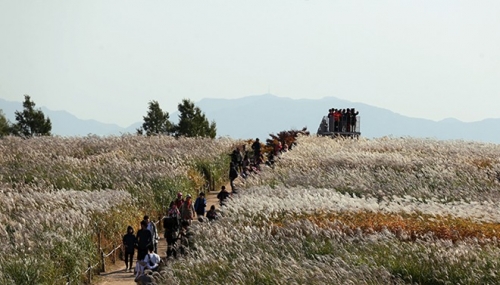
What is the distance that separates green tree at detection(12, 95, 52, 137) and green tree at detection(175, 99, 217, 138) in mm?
11814

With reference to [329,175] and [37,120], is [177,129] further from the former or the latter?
[329,175]

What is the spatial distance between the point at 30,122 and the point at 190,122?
1414 centimetres

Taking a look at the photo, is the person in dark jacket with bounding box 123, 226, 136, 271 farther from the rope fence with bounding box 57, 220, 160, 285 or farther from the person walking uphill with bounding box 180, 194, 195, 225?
the person walking uphill with bounding box 180, 194, 195, 225

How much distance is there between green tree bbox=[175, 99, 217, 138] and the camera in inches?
2717

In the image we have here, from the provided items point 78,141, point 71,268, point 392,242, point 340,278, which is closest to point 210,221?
point 71,268

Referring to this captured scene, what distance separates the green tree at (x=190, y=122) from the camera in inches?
2717

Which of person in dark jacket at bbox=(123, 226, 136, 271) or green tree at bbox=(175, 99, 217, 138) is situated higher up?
green tree at bbox=(175, 99, 217, 138)

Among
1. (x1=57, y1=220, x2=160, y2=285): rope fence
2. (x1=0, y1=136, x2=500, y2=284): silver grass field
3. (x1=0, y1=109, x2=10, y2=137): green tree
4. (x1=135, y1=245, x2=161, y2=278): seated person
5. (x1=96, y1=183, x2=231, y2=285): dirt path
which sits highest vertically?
(x1=0, y1=109, x2=10, y2=137): green tree

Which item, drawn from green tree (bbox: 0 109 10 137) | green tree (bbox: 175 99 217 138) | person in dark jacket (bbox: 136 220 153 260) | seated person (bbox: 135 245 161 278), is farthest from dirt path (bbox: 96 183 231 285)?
green tree (bbox: 0 109 10 137)

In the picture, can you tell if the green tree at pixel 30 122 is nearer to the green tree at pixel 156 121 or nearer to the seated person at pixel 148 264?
the green tree at pixel 156 121

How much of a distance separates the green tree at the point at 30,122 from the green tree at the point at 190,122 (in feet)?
38.8

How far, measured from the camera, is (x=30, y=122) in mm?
67375

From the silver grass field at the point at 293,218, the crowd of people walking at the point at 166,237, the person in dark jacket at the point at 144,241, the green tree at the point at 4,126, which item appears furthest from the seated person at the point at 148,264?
the green tree at the point at 4,126

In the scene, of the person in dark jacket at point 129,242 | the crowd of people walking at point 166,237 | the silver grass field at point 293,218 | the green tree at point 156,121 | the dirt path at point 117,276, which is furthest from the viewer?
the green tree at point 156,121
